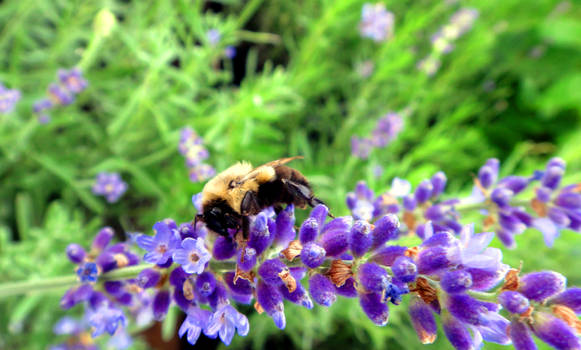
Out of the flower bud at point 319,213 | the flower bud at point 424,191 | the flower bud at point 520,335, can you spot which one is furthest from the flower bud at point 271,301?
the flower bud at point 424,191

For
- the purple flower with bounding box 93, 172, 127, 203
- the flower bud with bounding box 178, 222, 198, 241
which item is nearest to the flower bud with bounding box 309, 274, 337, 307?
the flower bud with bounding box 178, 222, 198, 241

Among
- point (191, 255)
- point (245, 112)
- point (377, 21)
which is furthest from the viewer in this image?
point (377, 21)

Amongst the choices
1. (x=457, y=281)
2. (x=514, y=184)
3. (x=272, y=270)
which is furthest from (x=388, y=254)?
(x=514, y=184)

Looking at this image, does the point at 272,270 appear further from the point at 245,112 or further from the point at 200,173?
the point at 245,112

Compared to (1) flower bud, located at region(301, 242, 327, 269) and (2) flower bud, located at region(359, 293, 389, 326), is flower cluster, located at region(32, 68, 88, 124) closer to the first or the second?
(1) flower bud, located at region(301, 242, 327, 269)

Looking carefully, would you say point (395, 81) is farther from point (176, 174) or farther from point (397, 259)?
point (397, 259)

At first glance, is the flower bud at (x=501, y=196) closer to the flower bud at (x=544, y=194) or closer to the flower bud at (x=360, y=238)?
the flower bud at (x=544, y=194)
